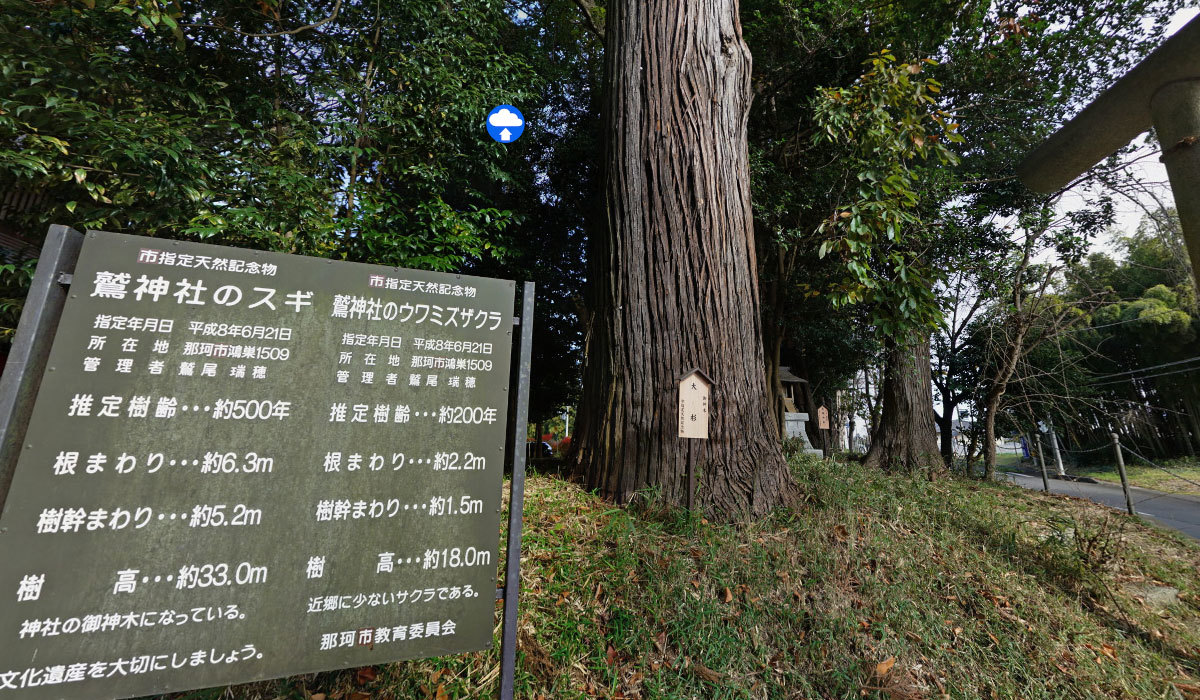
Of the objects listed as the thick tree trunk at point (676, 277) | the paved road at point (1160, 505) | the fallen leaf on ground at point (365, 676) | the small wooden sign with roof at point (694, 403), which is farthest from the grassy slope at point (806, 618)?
the paved road at point (1160, 505)

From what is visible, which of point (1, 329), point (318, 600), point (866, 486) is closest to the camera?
point (318, 600)

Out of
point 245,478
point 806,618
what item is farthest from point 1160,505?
point 245,478

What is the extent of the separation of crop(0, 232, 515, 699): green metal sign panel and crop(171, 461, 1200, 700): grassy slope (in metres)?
0.72

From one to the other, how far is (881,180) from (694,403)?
318 centimetres

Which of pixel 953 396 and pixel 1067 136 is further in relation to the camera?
pixel 953 396

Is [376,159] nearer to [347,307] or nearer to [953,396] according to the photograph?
[347,307]

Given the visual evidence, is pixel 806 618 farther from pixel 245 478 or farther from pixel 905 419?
pixel 905 419

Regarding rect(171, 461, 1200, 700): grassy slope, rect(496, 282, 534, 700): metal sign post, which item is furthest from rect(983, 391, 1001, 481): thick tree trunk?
rect(496, 282, 534, 700): metal sign post

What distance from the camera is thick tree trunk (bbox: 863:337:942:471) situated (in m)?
7.61

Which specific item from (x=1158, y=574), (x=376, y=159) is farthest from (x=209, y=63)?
(x=1158, y=574)

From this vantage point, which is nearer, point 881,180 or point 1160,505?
point 881,180

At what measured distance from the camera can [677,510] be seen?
3.30 m

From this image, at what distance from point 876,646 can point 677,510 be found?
1305 mm

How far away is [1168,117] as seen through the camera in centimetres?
224
